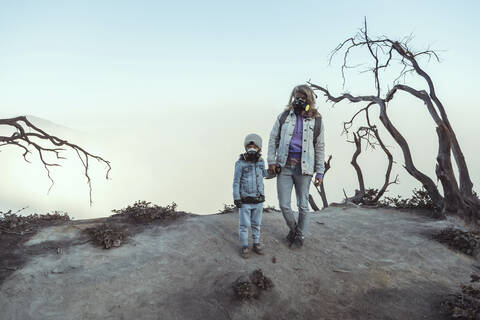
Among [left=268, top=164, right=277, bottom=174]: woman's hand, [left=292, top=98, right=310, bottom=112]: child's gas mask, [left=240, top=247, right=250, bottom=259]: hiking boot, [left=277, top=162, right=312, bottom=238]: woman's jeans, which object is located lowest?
[left=240, top=247, right=250, bottom=259]: hiking boot

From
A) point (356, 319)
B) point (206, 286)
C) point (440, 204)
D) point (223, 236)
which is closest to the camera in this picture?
point (356, 319)

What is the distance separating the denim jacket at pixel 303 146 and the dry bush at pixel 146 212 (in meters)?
3.51

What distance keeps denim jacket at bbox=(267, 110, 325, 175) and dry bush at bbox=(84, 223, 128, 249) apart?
366 cm

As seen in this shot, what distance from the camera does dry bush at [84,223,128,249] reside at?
26.5ft

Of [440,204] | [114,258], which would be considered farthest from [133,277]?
[440,204]

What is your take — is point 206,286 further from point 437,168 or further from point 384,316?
point 437,168

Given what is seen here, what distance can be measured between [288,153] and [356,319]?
3208mm

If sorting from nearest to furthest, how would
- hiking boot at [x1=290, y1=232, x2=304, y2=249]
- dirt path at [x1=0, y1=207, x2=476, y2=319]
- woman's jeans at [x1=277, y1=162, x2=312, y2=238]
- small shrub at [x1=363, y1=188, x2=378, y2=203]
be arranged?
dirt path at [x1=0, y1=207, x2=476, y2=319], woman's jeans at [x1=277, y1=162, x2=312, y2=238], hiking boot at [x1=290, y1=232, x2=304, y2=249], small shrub at [x1=363, y1=188, x2=378, y2=203]

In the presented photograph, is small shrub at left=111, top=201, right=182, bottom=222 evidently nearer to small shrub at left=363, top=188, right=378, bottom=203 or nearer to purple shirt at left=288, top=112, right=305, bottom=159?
purple shirt at left=288, top=112, right=305, bottom=159

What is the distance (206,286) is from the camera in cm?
660

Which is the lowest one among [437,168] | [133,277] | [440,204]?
[133,277]

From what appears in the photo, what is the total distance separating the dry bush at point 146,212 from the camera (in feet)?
31.4

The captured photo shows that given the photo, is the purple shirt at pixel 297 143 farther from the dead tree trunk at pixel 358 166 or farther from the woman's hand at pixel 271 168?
the dead tree trunk at pixel 358 166

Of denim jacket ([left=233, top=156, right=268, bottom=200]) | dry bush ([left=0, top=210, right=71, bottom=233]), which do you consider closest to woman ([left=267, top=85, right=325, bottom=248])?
denim jacket ([left=233, top=156, right=268, bottom=200])
